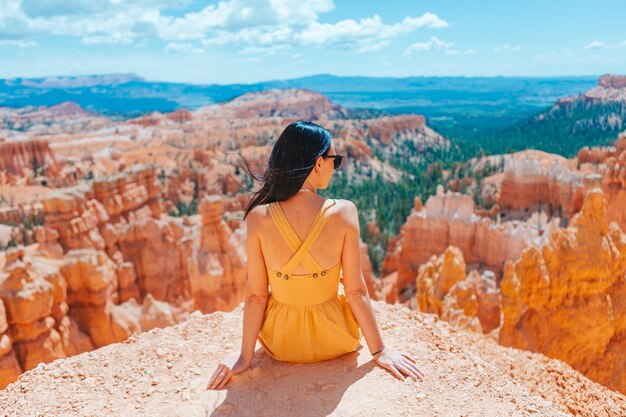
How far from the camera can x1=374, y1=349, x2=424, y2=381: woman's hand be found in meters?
3.21

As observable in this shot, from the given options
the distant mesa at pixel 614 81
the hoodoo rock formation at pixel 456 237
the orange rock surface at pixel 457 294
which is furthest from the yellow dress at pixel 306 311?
the distant mesa at pixel 614 81

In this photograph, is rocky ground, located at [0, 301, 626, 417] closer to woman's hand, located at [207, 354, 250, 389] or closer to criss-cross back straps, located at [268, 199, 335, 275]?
woman's hand, located at [207, 354, 250, 389]

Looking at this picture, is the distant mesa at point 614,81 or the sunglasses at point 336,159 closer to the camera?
the sunglasses at point 336,159

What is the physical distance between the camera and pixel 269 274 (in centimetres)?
325

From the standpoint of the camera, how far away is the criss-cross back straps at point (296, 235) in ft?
10.0

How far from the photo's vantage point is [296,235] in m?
3.08

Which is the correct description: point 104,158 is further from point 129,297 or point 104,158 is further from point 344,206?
point 344,206

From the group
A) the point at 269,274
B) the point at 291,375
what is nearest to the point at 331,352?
the point at 291,375

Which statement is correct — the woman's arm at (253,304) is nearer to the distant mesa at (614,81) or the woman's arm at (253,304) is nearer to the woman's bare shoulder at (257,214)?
the woman's bare shoulder at (257,214)

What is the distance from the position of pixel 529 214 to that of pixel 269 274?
79.7ft

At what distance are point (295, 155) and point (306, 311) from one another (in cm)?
101

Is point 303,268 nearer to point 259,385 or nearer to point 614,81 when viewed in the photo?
point 259,385

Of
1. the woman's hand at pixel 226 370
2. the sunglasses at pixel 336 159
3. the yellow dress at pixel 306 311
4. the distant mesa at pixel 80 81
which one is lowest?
the woman's hand at pixel 226 370

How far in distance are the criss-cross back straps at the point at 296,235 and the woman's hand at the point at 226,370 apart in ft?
2.39
